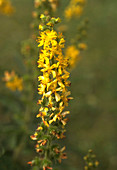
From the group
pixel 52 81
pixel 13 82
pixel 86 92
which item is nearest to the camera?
pixel 52 81

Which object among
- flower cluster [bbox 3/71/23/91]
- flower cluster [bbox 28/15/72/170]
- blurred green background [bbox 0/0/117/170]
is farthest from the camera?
blurred green background [bbox 0/0/117/170]

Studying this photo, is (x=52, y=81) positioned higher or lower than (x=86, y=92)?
lower

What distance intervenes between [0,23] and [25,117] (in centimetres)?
418

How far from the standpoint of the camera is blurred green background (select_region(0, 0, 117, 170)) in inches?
146

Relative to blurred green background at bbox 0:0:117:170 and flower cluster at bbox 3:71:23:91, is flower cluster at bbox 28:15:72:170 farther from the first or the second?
flower cluster at bbox 3:71:23:91

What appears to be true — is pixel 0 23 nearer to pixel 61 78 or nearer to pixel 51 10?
pixel 51 10

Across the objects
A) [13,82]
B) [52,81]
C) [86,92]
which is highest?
[86,92]

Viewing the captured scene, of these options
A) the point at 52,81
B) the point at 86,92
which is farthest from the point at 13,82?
the point at 86,92

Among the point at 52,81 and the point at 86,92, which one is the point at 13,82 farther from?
the point at 86,92

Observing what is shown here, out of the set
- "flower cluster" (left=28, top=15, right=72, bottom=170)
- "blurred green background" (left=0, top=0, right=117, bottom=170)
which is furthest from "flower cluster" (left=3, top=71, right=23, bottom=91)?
"flower cluster" (left=28, top=15, right=72, bottom=170)

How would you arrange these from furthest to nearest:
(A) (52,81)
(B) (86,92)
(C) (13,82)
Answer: (B) (86,92)
(C) (13,82)
(A) (52,81)

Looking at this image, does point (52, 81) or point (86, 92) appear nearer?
point (52, 81)

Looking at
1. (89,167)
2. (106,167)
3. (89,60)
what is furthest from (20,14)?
(89,167)

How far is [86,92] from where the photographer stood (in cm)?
539
